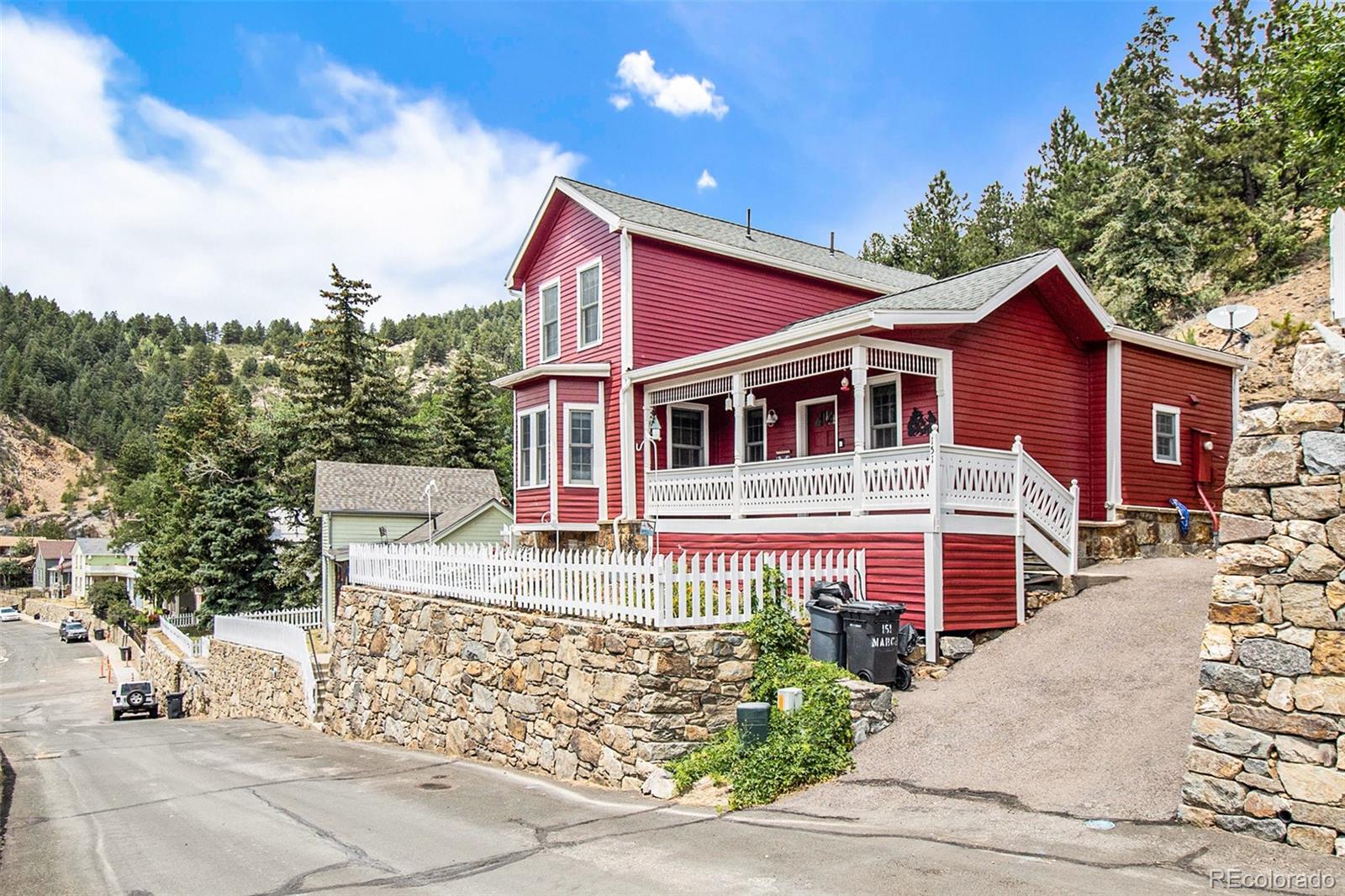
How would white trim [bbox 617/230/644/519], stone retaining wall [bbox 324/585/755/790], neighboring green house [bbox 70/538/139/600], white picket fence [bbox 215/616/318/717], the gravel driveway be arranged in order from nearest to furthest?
the gravel driveway, stone retaining wall [bbox 324/585/755/790], white trim [bbox 617/230/644/519], white picket fence [bbox 215/616/318/717], neighboring green house [bbox 70/538/139/600]

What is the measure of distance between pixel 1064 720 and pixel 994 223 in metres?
42.5

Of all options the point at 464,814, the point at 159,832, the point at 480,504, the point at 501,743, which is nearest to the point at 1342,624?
the point at 464,814

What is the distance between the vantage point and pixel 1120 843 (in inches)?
246

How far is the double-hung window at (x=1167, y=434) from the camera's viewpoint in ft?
56.5

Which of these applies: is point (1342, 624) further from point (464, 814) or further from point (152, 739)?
point (152, 739)

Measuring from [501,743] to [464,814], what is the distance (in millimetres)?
2857

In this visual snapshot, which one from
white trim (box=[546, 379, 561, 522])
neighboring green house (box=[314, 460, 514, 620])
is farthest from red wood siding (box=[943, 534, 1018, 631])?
neighboring green house (box=[314, 460, 514, 620])

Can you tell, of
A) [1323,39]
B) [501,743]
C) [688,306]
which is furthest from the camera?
[1323,39]

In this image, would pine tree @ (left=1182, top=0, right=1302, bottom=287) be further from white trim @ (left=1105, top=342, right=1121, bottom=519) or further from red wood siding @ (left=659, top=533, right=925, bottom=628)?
red wood siding @ (left=659, top=533, right=925, bottom=628)

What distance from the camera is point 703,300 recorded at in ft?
64.4

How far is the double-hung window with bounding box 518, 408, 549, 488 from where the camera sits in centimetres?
1955

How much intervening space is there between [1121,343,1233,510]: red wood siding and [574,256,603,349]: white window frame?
10347 mm

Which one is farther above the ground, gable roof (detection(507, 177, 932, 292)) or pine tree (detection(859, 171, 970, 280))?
pine tree (detection(859, 171, 970, 280))

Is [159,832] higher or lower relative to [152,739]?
higher
